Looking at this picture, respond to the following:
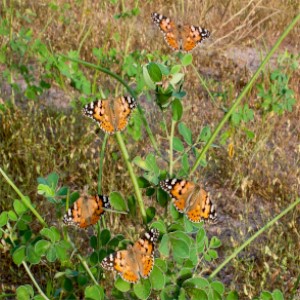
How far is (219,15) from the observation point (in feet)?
14.1

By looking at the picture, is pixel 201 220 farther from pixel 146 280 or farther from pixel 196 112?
pixel 196 112

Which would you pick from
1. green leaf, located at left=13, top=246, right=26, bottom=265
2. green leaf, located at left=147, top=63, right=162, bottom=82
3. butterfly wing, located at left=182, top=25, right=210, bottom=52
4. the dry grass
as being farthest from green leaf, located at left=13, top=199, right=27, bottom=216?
butterfly wing, located at left=182, top=25, right=210, bottom=52

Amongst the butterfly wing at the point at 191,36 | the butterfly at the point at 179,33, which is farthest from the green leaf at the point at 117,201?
the butterfly wing at the point at 191,36

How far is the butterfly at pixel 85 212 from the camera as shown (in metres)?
1.26

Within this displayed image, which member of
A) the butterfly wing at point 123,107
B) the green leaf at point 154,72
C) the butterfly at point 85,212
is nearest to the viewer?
the green leaf at point 154,72

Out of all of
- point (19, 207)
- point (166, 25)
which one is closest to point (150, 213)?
point (19, 207)

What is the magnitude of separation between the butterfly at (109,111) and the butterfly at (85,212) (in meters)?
0.19

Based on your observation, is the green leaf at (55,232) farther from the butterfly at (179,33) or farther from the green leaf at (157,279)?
the butterfly at (179,33)

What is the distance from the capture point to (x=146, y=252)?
120 cm

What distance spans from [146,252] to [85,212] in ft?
0.56

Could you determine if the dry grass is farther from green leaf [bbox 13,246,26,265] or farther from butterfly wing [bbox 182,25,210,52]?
green leaf [bbox 13,246,26,265]

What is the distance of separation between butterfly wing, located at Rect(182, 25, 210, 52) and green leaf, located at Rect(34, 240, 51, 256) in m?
1.09

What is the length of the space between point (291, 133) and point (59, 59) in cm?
132

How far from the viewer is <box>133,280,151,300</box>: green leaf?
1.21 metres
